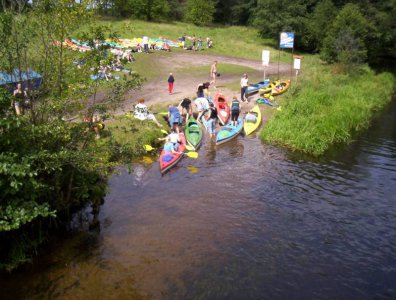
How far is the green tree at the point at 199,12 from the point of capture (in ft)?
173

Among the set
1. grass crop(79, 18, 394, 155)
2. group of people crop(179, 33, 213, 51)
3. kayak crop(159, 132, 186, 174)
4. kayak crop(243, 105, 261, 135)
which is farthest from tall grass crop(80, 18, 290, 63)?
kayak crop(159, 132, 186, 174)

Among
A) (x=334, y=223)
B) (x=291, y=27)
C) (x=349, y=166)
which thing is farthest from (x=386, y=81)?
(x=334, y=223)

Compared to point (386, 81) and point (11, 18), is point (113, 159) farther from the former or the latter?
point (386, 81)

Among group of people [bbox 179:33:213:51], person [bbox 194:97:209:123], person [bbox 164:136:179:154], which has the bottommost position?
person [bbox 164:136:179:154]

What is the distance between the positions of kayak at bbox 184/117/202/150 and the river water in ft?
4.52

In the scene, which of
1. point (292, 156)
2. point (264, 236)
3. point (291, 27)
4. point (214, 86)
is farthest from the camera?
point (291, 27)

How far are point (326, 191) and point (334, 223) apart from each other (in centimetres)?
232

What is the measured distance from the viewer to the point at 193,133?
18.5 m

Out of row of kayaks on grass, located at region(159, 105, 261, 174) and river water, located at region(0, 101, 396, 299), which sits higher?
row of kayaks on grass, located at region(159, 105, 261, 174)

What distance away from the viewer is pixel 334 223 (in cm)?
1200

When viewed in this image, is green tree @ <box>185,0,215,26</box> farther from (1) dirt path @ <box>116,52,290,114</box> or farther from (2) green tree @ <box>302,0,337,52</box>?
(2) green tree @ <box>302,0,337,52</box>

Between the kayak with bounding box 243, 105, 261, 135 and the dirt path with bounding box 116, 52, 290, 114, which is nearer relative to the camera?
the kayak with bounding box 243, 105, 261, 135

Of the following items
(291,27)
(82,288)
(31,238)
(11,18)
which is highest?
(291,27)

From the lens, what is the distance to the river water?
900 cm
